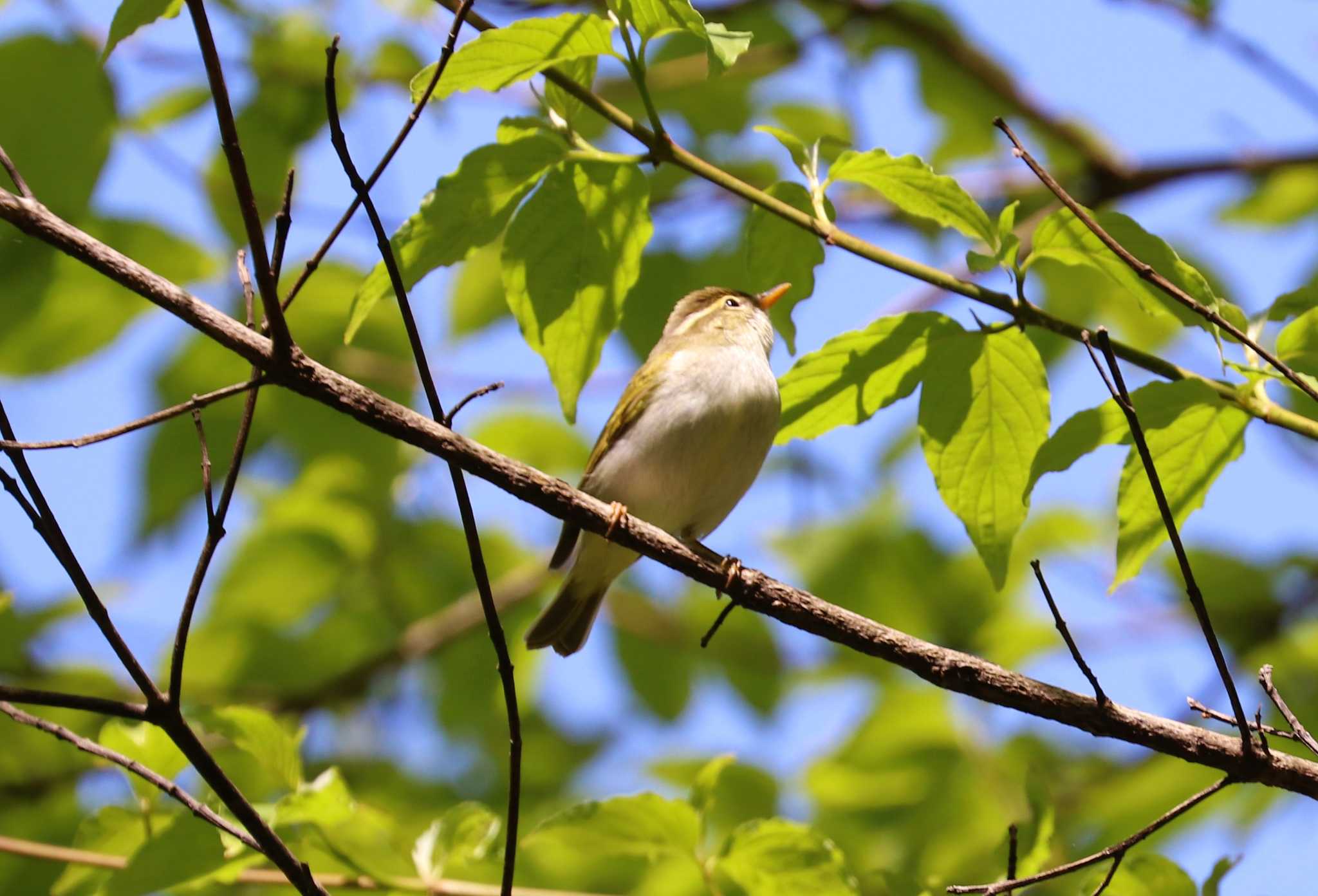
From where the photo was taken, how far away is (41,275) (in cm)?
371

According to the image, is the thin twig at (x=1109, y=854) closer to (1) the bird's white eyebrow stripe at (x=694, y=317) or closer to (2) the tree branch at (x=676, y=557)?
(2) the tree branch at (x=676, y=557)

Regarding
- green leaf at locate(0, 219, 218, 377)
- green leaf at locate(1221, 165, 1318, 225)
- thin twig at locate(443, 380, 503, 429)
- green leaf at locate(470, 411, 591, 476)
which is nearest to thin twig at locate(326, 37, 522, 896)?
thin twig at locate(443, 380, 503, 429)

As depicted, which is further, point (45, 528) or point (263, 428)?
point (263, 428)

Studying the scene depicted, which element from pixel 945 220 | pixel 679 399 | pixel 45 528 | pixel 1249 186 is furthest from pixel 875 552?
pixel 45 528

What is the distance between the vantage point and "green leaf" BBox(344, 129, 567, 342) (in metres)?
2.46

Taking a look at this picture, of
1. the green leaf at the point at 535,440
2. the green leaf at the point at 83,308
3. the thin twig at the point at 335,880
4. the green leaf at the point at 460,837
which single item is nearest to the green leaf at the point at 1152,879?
the thin twig at the point at 335,880

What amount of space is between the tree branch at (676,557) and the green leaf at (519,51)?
54 cm

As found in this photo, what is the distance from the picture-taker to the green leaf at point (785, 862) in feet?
8.44

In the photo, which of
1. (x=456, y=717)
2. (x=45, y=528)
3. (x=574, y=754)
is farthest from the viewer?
(x=574, y=754)

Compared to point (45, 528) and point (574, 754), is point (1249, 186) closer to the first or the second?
point (574, 754)

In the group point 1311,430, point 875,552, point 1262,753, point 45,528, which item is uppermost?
point 1311,430

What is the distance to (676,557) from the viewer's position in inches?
93.9

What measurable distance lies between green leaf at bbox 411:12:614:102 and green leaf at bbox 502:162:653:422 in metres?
0.32

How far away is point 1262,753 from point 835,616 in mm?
768
